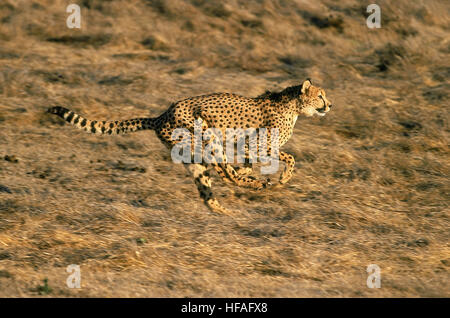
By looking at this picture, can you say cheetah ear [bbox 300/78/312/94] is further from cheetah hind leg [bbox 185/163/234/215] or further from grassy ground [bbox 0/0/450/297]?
cheetah hind leg [bbox 185/163/234/215]

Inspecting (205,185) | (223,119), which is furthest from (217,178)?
(223,119)

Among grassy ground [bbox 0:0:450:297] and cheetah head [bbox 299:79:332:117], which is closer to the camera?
grassy ground [bbox 0:0:450:297]

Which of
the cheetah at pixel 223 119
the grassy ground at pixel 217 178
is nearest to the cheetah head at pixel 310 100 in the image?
the cheetah at pixel 223 119

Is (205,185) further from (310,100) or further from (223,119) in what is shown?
(310,100)

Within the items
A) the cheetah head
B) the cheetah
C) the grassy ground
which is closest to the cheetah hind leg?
the cheetah

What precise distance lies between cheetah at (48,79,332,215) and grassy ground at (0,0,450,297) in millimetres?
282

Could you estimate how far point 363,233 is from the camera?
595 centimetres

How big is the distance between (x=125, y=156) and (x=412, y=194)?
9.47ft

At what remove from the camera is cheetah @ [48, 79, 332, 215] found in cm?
608

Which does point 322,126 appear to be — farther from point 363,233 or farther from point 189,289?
point 189,289

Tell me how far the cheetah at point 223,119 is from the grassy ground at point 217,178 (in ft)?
0.93

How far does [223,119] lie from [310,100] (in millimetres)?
834

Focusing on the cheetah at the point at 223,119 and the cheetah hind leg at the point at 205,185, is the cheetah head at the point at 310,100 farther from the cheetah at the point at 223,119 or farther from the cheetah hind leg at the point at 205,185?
the cheetah hind leg at the point at 205,185

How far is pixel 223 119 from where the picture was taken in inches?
242
